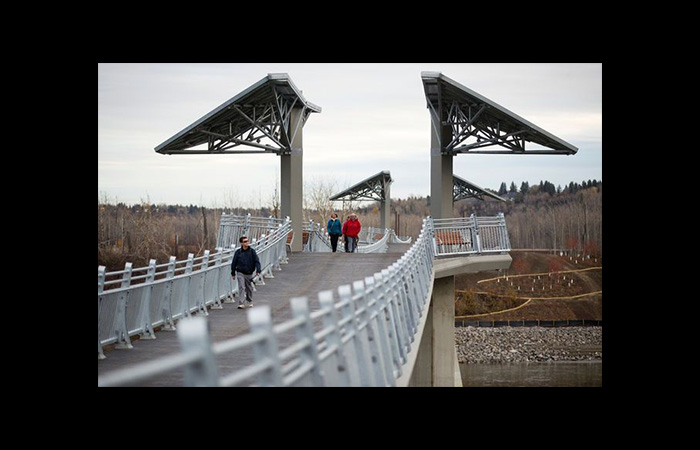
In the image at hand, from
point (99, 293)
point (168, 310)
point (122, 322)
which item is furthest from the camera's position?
point (168, 310)

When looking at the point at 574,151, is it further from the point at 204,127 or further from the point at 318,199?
the point at 318,199

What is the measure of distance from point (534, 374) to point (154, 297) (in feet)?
178

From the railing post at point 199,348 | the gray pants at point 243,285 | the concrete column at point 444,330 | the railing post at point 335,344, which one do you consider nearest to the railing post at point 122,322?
the gray pants at point 243,285

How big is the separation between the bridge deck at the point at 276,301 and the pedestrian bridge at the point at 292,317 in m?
0.03

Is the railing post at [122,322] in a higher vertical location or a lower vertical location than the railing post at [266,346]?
lower

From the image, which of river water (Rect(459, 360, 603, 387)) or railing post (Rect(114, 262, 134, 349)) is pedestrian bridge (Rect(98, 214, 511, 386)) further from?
river water (Rect(459, 360, 603, 387))

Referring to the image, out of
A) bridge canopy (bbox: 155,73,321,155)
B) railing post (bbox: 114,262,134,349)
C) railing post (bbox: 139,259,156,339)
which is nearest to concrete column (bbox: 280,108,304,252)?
bridge canopy (bbox: 155,73,321,155)

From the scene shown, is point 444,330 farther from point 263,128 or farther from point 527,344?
point 527,344

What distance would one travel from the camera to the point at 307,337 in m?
5.97

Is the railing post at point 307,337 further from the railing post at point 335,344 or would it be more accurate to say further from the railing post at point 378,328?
the railing post at point 378,328


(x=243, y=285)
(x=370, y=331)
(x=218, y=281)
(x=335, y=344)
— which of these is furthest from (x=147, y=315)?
(x=335, y=344)

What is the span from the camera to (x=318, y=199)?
93.4 meters

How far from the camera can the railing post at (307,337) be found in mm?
5770
